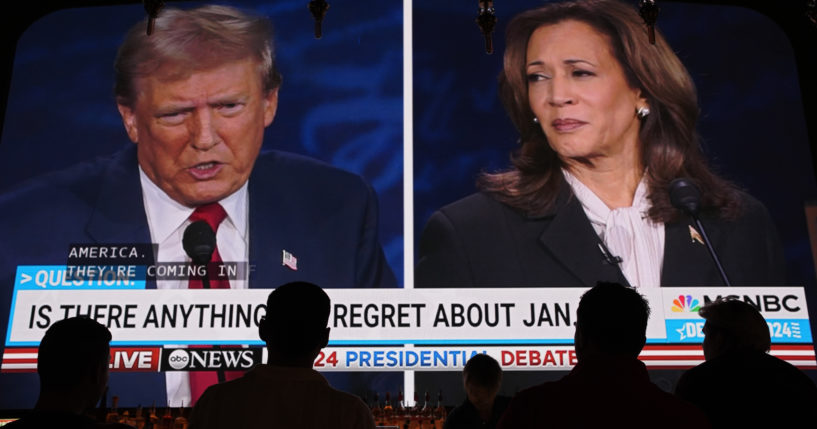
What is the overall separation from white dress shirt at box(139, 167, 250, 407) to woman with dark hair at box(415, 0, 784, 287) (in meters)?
1.15

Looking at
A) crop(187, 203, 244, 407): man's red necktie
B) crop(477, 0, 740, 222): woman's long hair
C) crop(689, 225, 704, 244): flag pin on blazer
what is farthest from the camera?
crop(477, 0, 740, 222): woman's long hair

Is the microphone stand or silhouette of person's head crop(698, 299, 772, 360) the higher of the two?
the microphone stand

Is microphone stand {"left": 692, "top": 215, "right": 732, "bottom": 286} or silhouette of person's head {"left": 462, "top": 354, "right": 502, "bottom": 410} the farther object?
microphone stand {"left": 692, "top": 215, "right": 732, "bottom": 286}

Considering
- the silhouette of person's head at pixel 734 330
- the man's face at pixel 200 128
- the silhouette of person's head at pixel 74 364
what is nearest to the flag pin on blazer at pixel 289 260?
the man's face at pixel 200 128

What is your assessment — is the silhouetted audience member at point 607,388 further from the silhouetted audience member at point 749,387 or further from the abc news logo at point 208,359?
the abc news logo at point 208,359

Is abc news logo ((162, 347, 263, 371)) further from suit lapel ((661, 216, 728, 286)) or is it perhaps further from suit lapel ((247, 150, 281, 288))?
suit lapel ((661, 216, 728, 286))

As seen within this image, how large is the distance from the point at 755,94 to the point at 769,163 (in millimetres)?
505

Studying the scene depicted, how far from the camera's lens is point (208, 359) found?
423 centimetres

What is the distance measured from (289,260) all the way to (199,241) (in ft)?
1.93

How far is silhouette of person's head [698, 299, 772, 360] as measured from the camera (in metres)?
1.79

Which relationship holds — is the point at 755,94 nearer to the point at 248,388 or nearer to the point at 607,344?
the point at 607,344

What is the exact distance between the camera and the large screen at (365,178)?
425cm

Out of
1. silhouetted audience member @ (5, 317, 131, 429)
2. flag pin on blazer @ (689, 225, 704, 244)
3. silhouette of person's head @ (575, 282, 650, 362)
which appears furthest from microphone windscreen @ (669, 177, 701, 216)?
silhouetted audience member @ (5, 317, 131, 429)

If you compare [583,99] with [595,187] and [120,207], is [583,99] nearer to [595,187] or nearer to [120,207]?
[595,187]
